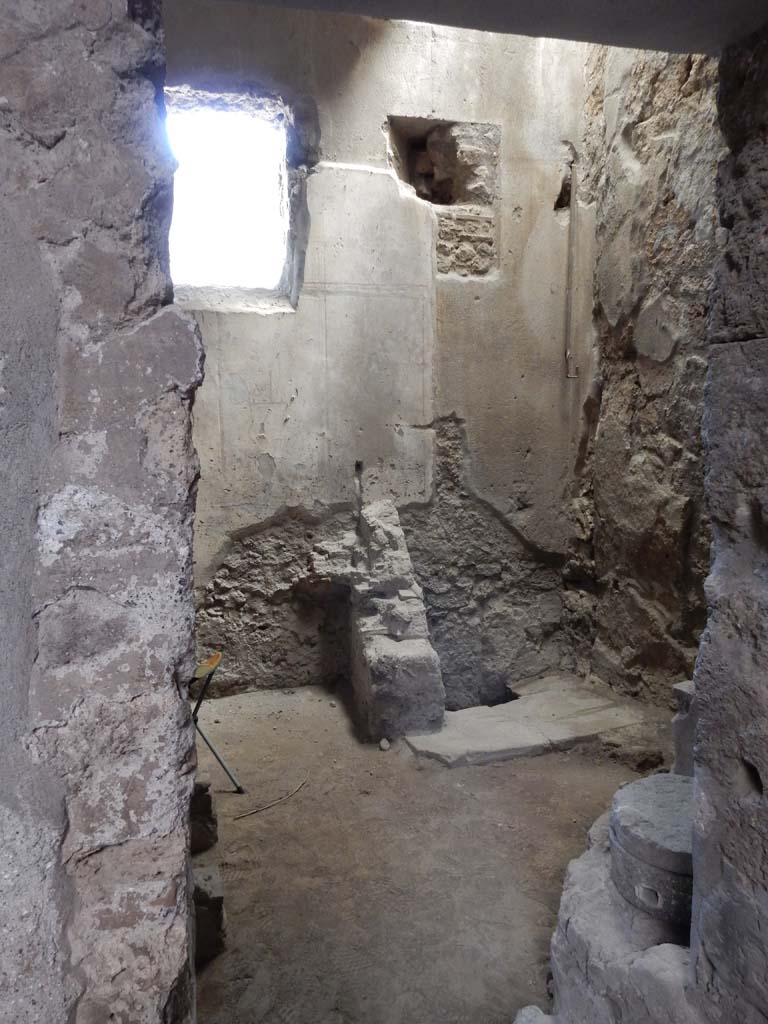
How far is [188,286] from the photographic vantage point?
188 inches

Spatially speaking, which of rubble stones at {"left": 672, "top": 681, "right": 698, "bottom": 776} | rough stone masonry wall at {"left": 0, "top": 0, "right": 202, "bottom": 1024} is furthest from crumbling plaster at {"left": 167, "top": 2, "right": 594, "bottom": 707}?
rough stone masonry wall at {"left": 0, "top": 0, "right": 202, "bottom": 1024}

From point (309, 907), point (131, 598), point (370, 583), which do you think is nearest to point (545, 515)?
point (370, 583)


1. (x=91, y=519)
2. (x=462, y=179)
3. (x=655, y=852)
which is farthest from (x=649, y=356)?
(x=91, y=519)

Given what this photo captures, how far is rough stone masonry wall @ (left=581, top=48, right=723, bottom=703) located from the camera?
13.0 ft

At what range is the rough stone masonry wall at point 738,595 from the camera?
4.90 feet

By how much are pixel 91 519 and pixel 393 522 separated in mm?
3819

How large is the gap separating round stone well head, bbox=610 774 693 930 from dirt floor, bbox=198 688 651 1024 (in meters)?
0.73

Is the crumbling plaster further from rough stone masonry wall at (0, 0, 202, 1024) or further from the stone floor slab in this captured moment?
rough stone masonry wall at (0, 0, 202, 1024)

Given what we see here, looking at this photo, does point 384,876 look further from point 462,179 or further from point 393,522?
point 462,179

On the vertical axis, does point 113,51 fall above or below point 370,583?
above

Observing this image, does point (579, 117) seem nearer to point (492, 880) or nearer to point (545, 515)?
point (545, 515)

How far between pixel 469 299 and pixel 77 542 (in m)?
4.32

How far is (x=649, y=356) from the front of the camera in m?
4.40

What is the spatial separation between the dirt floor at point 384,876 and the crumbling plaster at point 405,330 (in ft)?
4.49
